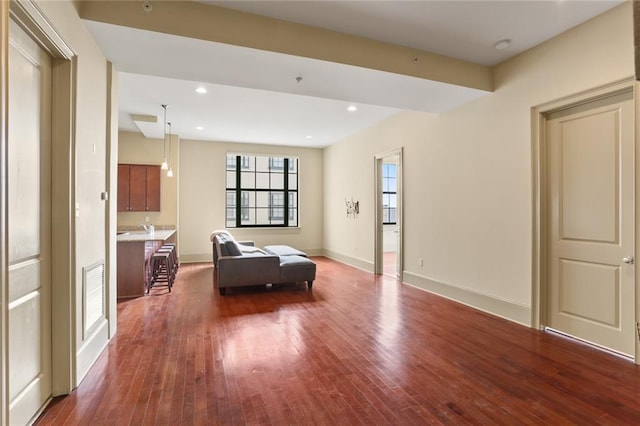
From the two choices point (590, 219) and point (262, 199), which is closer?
point (590, 219)

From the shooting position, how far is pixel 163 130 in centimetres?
646

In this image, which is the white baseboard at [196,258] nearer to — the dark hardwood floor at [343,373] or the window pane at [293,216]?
the window pane at [293,216]

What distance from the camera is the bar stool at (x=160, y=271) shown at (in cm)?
502

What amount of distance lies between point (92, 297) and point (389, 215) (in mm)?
8155

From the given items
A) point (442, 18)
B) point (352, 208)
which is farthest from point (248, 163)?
point (442, 18)

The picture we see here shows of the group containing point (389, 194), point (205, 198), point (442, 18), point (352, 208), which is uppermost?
point (442, 18)

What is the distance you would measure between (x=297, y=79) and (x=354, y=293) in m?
3.07

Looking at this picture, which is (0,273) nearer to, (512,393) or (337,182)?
(512,393)

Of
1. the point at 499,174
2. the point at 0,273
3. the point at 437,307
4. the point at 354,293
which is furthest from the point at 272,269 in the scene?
the point at 0,273

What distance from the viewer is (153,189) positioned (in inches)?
273

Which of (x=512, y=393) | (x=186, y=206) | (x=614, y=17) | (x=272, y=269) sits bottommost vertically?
(x=512, y=393)

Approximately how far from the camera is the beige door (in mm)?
2676

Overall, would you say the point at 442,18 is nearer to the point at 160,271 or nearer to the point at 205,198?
the point at 160,271

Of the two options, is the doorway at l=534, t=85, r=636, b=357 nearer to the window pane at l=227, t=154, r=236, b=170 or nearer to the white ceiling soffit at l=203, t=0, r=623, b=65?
the white ceiling soffit at l=203, t=0, r=623, b=65
